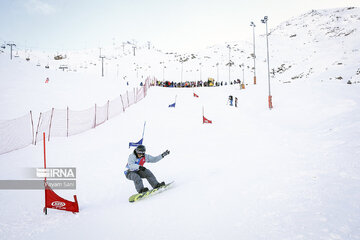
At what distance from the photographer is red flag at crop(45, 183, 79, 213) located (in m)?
5.06

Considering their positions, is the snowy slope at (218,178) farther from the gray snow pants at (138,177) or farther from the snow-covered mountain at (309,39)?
the snow-covered mountain at (309,39)

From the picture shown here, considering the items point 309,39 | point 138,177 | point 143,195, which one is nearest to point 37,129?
point 138,177

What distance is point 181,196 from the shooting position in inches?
A: 204

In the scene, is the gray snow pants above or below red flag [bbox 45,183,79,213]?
above

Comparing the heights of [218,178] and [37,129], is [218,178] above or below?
below

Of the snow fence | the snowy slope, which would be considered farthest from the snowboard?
the snow fence

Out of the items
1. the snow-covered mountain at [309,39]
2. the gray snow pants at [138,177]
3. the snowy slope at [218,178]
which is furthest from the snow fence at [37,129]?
the snow-covered mountain at [309,39]

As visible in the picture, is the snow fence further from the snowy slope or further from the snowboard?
the snowboard

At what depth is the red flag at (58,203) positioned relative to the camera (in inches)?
199

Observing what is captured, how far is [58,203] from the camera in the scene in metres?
5.07

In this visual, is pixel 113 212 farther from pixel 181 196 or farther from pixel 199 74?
pixel 199 74

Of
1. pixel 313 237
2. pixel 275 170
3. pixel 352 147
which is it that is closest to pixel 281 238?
pixel 313 237

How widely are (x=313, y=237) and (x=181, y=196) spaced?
2965 mm

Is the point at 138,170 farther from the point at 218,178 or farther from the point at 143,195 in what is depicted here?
the point at 218,178
